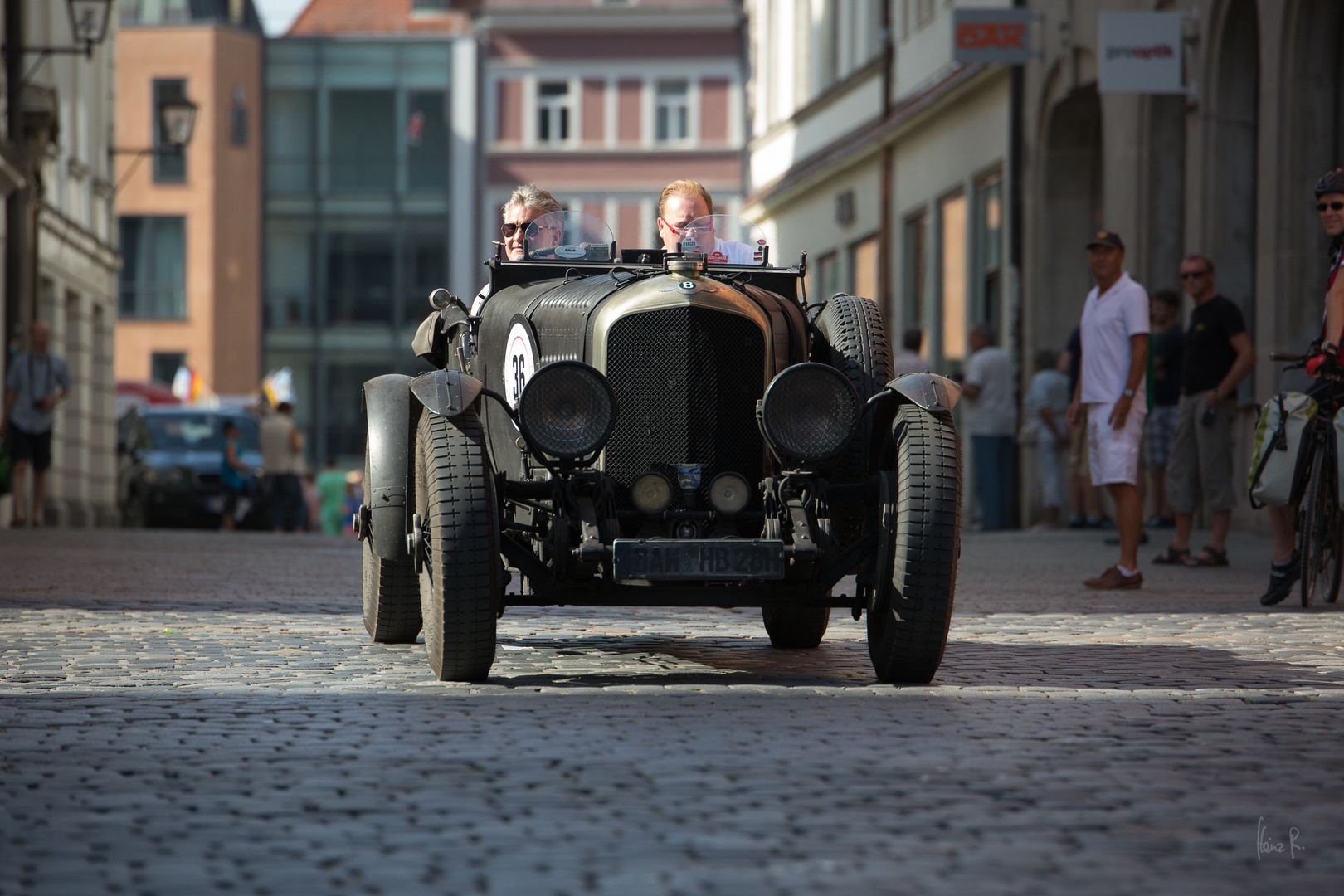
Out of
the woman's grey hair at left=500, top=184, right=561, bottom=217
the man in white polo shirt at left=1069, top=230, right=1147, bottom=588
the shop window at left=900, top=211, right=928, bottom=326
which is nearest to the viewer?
the woman's grey hair at left=500, top=184, right=561, bottom=217

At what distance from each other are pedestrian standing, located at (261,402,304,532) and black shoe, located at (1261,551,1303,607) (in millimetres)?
16942

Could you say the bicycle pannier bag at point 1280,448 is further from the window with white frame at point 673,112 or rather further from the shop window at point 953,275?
the window with white frame at point 673,112

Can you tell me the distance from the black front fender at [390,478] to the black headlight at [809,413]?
1.45 metres

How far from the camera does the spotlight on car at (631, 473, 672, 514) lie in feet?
23.8

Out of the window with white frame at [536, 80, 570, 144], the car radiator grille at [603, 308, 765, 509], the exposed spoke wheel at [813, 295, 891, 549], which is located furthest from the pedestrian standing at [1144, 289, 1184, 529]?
the window with white frame at [536, 80, 570, 144]

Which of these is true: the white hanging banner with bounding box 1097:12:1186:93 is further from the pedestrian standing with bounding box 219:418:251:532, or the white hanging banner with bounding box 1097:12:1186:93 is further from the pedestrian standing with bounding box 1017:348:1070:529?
the pedestrian standing with bounding box 219:418:251:532

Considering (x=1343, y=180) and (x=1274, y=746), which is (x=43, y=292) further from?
(x=1274, y=746)

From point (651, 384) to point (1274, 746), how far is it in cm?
243

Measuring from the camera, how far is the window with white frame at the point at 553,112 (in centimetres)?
6016

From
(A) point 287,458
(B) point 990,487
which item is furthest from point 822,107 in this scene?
(B) point 990,487

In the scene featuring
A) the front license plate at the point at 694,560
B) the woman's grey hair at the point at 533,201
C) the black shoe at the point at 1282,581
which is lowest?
the black shoe at the point at 1282,581

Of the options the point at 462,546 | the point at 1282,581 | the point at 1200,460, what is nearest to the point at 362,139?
the point at 1200,460

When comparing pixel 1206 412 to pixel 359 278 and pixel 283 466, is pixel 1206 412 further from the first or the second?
pixel 359 278

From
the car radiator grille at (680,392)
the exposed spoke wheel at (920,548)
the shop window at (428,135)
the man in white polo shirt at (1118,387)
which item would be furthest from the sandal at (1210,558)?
the shop window at (428,135)
